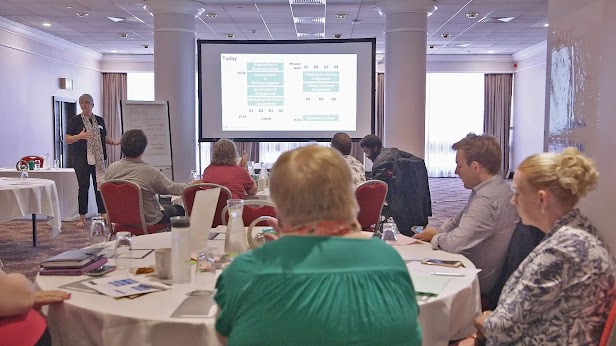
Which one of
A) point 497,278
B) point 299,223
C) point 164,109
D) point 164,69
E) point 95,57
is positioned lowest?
point 497,278

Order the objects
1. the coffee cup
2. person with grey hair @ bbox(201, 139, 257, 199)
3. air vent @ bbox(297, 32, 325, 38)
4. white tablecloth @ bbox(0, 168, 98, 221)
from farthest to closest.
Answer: air vent @ bbox(297, 32, 325, 38)
white tablecloth @ bbox(0, 168, 98, 221)
person with grey hair @ bbox(201, 139, 257, 199)
the coffee cup

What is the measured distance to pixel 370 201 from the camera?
518cm

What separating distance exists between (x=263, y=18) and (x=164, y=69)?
2608mm

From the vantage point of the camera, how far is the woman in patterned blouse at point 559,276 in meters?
1.84

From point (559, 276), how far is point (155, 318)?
4.07 feet

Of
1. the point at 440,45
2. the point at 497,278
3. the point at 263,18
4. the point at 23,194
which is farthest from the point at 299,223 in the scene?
the point at 440,45

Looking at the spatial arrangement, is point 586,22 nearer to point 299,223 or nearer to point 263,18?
point 299,223

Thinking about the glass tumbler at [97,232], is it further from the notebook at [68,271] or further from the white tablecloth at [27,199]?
the white tablecloth at [27,199]

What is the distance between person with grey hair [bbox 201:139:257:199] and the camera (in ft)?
16.7

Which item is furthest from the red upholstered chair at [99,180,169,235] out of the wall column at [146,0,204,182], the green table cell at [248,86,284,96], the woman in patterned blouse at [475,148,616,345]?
the wall column at [146,0,204,182]

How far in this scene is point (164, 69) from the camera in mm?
8367

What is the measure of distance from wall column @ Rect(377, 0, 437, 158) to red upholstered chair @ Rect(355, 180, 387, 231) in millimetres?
3348

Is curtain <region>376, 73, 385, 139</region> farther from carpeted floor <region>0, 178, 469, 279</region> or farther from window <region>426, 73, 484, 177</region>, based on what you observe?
carpeted floor <region>0, 178, 469, 279</region>

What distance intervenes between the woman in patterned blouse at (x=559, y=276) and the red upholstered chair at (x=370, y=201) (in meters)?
3.04
